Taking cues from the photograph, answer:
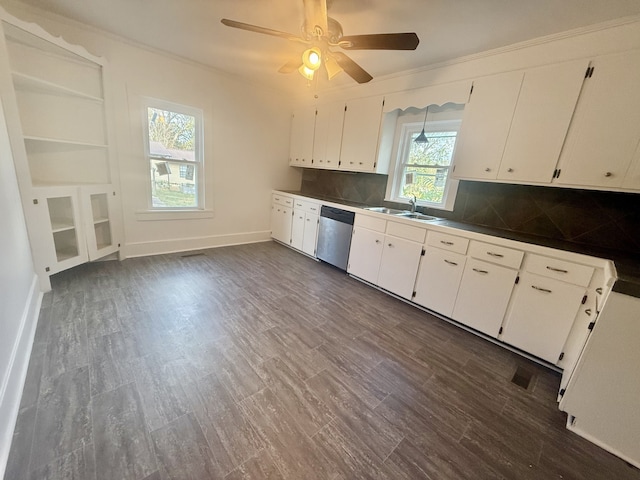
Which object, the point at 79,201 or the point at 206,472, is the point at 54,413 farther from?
the point at 79,201

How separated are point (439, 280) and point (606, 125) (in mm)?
1696

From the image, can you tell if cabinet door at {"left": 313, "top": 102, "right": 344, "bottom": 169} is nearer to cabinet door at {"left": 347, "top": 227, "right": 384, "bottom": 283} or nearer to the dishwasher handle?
the dishwasher handle

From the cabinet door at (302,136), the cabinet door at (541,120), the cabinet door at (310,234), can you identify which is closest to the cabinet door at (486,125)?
the cabinet door at (541,120)

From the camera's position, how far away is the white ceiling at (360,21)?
177cm

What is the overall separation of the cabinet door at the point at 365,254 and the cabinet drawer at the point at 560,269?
4.53ft

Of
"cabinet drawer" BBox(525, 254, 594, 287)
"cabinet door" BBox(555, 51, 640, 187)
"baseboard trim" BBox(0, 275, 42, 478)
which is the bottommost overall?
"baseboard trim" BBox(0, 275, 42, 478)

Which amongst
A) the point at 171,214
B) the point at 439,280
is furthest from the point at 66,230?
the point at 439,280

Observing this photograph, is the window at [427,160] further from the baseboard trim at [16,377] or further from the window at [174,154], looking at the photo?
the baseboard trim at [16,377]

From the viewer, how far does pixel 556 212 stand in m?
2.31

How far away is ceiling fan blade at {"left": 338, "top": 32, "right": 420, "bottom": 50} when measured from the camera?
5.35 feet

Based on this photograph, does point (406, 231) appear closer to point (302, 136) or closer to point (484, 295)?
point (484, 295)

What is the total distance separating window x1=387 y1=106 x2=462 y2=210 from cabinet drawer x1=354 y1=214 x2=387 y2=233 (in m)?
0.65

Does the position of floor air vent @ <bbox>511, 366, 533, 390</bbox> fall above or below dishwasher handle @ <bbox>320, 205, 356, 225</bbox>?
below

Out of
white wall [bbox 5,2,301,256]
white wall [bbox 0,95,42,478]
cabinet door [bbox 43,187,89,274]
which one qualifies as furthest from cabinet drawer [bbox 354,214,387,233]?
cabinet door [bbox 43,187,89,274]
